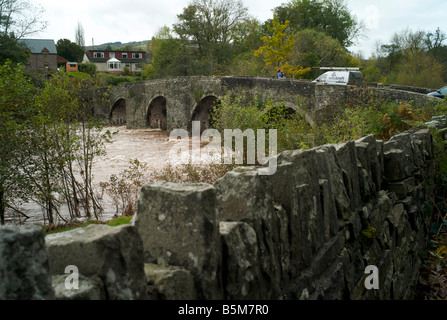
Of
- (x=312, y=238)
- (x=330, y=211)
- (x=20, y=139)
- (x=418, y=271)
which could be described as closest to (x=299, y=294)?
(x=312, y=238)

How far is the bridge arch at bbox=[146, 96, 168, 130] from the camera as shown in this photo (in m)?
37.3

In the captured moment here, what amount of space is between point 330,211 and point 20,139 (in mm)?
11086

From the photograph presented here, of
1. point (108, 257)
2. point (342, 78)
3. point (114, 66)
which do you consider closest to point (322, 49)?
point (342, 78)

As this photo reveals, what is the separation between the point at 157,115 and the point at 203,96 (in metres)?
9.57

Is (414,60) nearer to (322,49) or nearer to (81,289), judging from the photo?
(322,49)

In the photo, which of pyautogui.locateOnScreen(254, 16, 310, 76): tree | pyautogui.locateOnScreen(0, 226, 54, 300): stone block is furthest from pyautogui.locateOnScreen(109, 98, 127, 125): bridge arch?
pyautogui.locateOnScreen(0, 226, 54, 300): stone block

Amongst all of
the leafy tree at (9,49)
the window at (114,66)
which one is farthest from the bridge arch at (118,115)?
the window at (114,66)

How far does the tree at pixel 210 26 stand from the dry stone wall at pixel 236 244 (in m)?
41.2

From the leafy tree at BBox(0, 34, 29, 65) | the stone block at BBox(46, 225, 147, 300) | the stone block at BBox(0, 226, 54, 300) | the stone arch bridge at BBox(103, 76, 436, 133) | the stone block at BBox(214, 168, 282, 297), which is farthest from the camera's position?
the leafy tree at BBox(0, 34, 29, 65)

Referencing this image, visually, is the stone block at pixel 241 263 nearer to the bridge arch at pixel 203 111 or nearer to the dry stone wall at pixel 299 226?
the dry stone wall at pixel 299 226

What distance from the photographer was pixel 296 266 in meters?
2.60

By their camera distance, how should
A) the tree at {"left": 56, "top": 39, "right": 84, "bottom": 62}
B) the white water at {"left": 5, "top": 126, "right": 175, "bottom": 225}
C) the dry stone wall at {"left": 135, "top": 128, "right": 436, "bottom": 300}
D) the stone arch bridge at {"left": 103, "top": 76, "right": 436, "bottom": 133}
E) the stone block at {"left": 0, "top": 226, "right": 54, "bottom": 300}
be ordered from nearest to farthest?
the stone block at {"left": 0, "top": 226, "right": 54, "bottom": 300} < the dry stone wall at {"left": 135, "top": 128, "right": 436, "bottom": 300} < the white water at {"left": 5, "top": 126, "right": 175, "bottom": 225} < the stone arch bridge at {"left": 103, "top": 76, "right": 436, "bottom": 133} < the tree at {"left": 56, "top": 39, "right": 84, "bottom": 62}

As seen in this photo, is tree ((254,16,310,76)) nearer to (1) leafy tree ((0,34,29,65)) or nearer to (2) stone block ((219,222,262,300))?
(1) leafy tree ((0,34,29,65))
